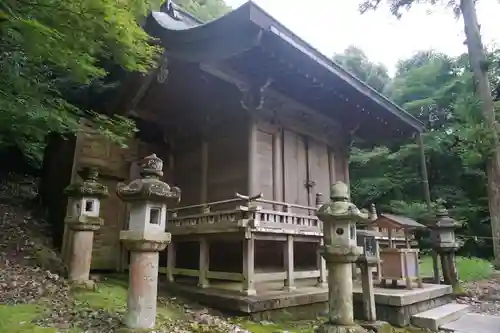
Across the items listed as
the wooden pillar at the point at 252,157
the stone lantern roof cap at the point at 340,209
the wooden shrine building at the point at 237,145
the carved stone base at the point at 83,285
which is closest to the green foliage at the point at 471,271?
the wooden shrine building at the point at 237,145

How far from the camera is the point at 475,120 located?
430 inches

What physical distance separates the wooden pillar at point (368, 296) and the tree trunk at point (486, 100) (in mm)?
6703

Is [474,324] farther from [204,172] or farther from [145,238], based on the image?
[204,172]

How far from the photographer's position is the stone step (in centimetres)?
600

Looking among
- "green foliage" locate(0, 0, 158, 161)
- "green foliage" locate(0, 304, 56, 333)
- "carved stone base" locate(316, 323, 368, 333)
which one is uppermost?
"green foliage" locate(0, 0, 158, 161)

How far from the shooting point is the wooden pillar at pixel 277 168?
8305 mm

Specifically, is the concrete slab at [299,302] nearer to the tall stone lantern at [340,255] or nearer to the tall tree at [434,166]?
the tall stone lantern at [340,255]

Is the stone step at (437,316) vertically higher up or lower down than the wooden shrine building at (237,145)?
lower down

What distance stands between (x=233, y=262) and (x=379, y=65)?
25745mm

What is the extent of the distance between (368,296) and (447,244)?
393cm

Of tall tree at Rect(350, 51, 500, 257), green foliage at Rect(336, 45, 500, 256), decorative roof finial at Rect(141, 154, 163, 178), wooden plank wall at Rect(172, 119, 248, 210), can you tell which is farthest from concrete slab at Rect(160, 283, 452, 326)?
tall tree at Rect(350, 51, 500, 257)

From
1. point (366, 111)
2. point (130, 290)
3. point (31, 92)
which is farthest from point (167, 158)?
point (130, 290)

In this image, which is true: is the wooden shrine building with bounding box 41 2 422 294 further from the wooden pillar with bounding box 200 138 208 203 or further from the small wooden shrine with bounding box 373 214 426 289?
the small wooden shrine with bounding box 373 214 426 289

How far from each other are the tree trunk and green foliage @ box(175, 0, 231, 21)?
11298 mm
